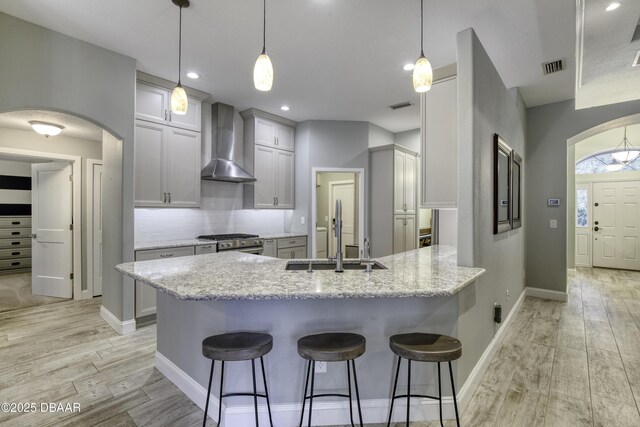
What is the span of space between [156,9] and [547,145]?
17.3 feet

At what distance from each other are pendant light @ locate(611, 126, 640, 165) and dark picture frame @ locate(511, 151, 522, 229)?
3.63 m

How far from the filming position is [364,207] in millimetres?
5426

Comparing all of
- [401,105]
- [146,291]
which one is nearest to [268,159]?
[401,105]

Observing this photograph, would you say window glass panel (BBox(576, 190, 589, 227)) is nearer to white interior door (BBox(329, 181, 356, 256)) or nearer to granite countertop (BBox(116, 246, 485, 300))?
white interior door (BBox(329, 181, 356, 256))

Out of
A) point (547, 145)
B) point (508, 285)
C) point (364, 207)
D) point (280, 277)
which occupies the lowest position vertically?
point (508, 285)

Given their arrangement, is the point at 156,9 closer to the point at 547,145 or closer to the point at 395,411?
the point at 395,411

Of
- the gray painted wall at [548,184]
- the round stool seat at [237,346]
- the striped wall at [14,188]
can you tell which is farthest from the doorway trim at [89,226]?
the gray painted wall at [548,184]

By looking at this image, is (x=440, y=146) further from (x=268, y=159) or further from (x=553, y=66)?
(x=268, y=159)

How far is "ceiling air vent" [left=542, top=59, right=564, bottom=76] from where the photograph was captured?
3.31 m

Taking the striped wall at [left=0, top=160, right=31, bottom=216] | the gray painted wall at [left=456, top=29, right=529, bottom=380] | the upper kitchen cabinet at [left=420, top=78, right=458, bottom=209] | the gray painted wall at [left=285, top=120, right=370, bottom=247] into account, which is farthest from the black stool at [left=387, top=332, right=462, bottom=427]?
the striped wall at [left=0, top=160, right=31, bottom=216]

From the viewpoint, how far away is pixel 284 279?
1.81m

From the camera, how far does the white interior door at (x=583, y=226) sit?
6898 millimetres

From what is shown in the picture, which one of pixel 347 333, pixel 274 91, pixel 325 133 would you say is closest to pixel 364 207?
pixel 325 133

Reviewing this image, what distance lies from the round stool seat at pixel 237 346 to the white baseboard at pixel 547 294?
4698 mm
